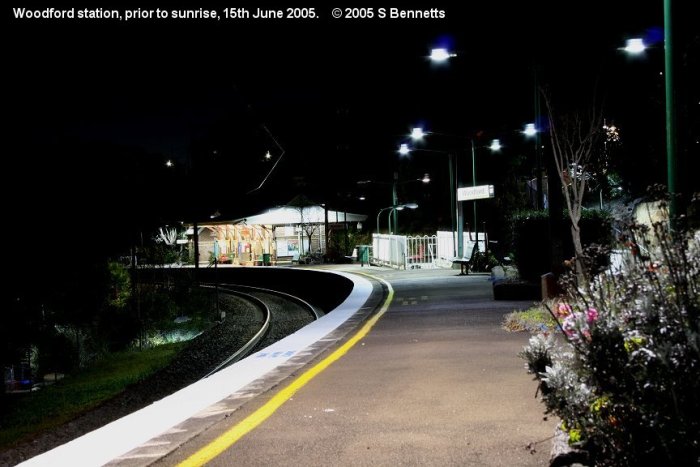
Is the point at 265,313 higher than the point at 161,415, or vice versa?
the point at 161,415

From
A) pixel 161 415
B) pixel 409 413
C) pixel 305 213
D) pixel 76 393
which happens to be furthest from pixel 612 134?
pixel 305 213

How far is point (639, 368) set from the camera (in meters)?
3.25

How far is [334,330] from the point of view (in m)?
11.4

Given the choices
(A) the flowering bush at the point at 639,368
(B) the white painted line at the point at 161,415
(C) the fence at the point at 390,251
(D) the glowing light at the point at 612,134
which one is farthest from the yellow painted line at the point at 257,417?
(C) the fence at the point at 390,251

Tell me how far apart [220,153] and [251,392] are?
298 feet

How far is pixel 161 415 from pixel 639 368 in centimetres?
415

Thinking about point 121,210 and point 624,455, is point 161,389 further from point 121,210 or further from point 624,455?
point 624,455

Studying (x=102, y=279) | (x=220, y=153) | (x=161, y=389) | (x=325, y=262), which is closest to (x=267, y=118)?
(x=220, y=153)

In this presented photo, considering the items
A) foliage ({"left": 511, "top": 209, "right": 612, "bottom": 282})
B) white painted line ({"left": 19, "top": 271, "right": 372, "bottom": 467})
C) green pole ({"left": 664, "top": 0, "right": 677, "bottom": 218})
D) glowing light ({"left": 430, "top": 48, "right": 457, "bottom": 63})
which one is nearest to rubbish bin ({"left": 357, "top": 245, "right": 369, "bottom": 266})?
foliage ({"left": 511, "top": 209, "right": 612, "bottom": 282})

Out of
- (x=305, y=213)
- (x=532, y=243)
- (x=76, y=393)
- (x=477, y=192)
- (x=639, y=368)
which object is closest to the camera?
(x=639, y=368)

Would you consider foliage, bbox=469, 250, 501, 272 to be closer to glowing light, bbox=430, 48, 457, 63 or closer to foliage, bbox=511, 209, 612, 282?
foliage, bbox=511, 209, 612, 282

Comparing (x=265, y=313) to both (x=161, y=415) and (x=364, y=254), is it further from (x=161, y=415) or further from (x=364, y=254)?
(x=161, y=415)

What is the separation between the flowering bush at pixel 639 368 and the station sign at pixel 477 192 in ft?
63.9

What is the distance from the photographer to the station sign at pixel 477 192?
23.0 m
